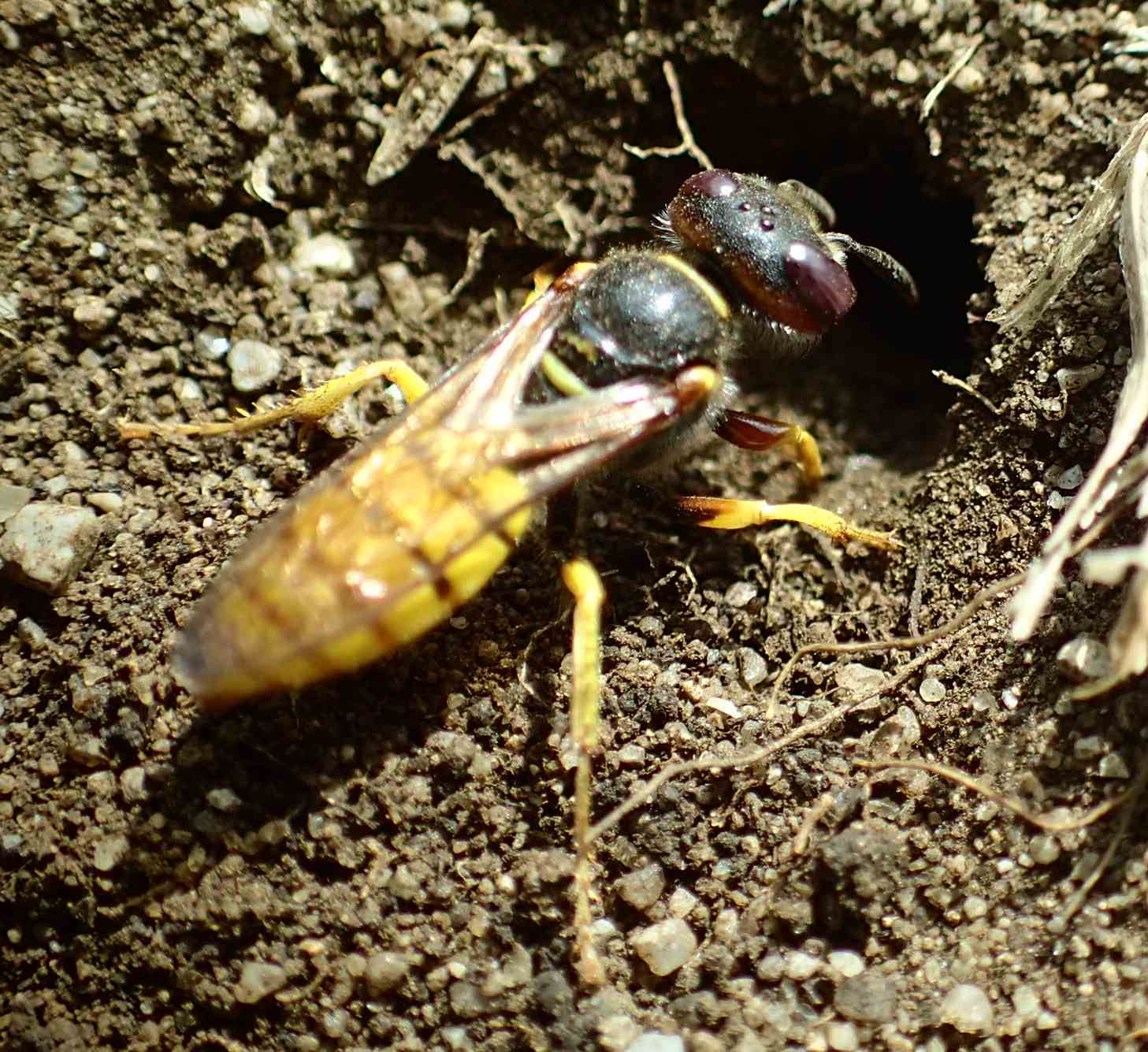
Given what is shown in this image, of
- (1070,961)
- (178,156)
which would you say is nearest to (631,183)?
(178,156)

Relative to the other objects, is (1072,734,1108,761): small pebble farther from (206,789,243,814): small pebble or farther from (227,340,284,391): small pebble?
(227,340,284,391): small pebble

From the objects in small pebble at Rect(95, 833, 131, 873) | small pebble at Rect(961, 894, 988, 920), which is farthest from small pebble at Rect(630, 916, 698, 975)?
small pebble at Rect(95, 833, 131, 873)

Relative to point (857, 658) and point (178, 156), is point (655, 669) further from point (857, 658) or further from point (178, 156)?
point (178, 156)

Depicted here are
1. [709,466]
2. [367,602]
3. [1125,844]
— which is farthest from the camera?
[709,466]

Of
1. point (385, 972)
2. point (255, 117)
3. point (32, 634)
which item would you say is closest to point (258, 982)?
point (385, 972)

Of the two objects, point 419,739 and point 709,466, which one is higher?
point 709,466

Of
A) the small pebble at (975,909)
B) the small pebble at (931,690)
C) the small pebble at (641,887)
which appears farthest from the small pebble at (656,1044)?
the small pebble at (931,690)

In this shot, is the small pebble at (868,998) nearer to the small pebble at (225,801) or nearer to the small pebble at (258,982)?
the small pebble at (258,982)
